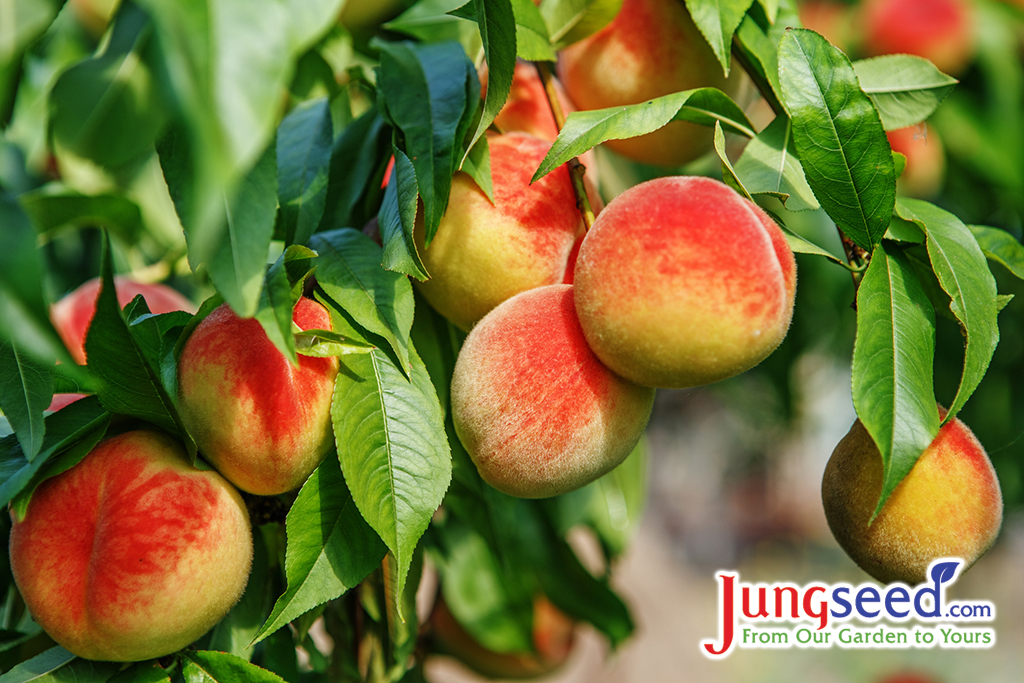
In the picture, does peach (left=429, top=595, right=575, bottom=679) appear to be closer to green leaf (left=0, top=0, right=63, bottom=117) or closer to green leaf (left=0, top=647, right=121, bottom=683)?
green leaf (left=0, top=647, right=121, bottom=683)

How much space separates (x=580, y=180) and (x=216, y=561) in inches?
14.2

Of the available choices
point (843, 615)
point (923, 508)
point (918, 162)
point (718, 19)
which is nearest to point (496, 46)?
point (718, 19)

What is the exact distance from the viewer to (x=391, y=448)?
489 millimetres

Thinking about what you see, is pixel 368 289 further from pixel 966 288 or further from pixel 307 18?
pixel 966 288

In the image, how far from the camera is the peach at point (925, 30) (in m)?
1.32

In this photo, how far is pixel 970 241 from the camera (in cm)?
52

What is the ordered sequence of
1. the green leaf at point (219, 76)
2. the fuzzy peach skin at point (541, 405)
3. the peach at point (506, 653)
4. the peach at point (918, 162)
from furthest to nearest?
the peach at point (918, 162) < the peach at point (506, 653) < the fuzzy peach skin at point (541, 405) < the green leaf at point (219, 76)

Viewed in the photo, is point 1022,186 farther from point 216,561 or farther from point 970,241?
point 216,561

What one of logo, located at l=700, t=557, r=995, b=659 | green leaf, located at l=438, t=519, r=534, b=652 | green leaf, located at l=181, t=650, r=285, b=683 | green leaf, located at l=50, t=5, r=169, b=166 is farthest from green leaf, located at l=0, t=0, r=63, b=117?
green leaf, located at l=438, t=519, r=534, b=652

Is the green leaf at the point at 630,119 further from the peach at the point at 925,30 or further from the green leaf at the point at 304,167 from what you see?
the peach at the point at 925,30

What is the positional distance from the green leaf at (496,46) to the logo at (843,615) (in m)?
0.45

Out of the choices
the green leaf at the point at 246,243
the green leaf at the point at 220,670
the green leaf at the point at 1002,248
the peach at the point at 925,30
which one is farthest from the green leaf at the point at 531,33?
the peach at the point at 925,30

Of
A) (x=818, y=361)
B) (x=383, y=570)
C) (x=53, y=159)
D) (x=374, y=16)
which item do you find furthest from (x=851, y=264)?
(x=818, y=361)

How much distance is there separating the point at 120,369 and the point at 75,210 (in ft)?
0.99
